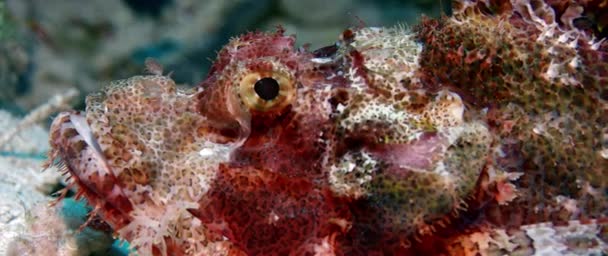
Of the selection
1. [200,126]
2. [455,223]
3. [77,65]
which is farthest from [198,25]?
[455,223]

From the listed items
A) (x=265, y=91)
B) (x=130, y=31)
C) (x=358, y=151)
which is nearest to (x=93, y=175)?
(x=265, y=91)

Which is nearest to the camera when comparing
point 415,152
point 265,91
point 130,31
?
point 415,152

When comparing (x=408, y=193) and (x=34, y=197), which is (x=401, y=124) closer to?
(x=408, y=193)

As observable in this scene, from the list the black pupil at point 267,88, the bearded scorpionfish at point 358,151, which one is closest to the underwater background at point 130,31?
the bearded scorpionfish at point 358,151

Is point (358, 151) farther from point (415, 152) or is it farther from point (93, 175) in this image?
point (93, 175)

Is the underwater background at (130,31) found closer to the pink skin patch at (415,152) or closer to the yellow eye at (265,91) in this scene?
the yellow eye at (265,91)

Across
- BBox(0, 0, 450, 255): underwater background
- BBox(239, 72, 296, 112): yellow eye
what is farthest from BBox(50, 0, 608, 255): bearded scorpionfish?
BBox(0, 0, 450, 255): underwater background
